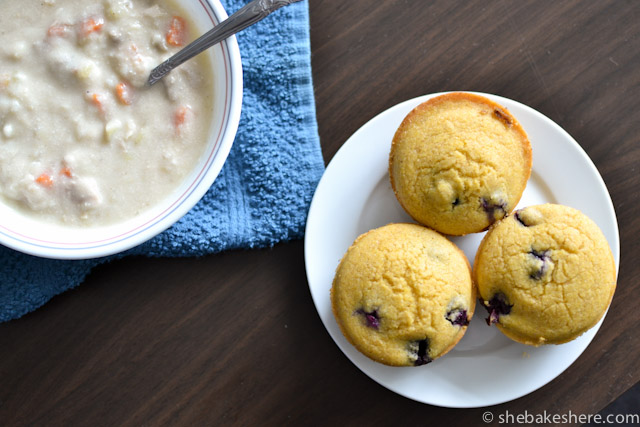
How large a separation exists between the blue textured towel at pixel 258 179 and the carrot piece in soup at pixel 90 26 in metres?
0.29

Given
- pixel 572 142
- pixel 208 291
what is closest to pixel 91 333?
pixel 208 291

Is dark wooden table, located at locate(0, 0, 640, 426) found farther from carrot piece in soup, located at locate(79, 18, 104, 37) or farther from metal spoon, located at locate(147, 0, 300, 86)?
carrot piece in soup, located at locate(79, 18, 104, 37)

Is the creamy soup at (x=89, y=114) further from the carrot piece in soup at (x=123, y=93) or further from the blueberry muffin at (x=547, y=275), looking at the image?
the blueberry muffin at (x=547, y=275)

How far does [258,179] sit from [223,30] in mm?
335

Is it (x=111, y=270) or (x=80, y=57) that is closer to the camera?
(x=80, y=57)

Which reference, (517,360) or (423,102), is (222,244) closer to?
(423,102)

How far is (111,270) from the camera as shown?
1.19 m

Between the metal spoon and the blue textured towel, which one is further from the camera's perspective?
the blue textured towel

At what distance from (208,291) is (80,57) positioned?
54 centimetres

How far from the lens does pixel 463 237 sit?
3.85 ft

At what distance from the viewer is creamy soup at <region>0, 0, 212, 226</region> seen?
0.99 metres

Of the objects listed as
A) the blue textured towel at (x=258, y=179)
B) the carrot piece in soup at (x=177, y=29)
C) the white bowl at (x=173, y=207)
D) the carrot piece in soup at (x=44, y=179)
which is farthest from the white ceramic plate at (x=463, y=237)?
the carrot piece in soup at (x=44, y=179)

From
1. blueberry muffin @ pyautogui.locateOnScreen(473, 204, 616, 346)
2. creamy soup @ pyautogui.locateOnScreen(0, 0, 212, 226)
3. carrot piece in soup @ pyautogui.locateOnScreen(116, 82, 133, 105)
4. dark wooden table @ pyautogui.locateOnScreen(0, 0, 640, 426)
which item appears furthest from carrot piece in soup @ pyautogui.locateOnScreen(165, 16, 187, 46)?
blueberry muffin @ pyautogui.locateOnScreen(473, 204, 616, 346)

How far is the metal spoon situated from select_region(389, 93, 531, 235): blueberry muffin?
36 cm
